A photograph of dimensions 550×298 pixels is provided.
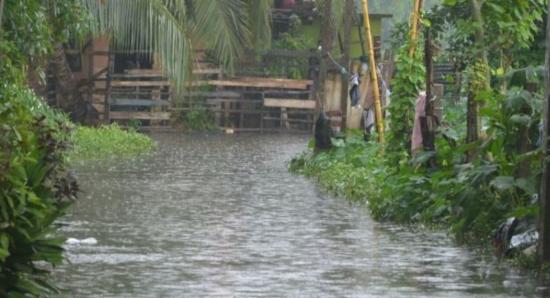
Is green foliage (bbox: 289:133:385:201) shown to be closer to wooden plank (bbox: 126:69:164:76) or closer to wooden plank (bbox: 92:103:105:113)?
wooden plank (bbox: 92:103:105:113)

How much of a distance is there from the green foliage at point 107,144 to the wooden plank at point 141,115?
587cm

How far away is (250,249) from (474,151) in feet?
9.81

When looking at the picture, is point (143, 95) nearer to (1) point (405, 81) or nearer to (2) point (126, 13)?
(2) point (126, 13)

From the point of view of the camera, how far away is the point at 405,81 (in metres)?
19.7

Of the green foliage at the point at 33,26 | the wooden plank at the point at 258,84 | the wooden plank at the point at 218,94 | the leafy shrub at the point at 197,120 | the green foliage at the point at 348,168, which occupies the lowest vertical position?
the leafy shrub at the point at 197,120

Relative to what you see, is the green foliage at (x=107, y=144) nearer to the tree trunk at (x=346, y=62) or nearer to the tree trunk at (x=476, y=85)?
the tree trunk at (x=346, y=62)

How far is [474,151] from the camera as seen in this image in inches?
623

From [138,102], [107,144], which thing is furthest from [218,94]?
[107,144]

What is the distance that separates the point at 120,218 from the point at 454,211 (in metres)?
3.79

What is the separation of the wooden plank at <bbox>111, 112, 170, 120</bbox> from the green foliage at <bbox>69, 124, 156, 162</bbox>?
231 inches

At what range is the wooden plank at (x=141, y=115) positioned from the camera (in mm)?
39938

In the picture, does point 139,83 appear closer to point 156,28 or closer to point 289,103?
point 289,103

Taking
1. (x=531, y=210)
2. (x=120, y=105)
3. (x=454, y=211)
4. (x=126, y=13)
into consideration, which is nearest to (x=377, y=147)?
(x=126, y=13)

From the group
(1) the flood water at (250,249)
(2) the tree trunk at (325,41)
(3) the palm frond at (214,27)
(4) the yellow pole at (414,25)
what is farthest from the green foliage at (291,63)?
(4) the yellow pole at (414,25)
